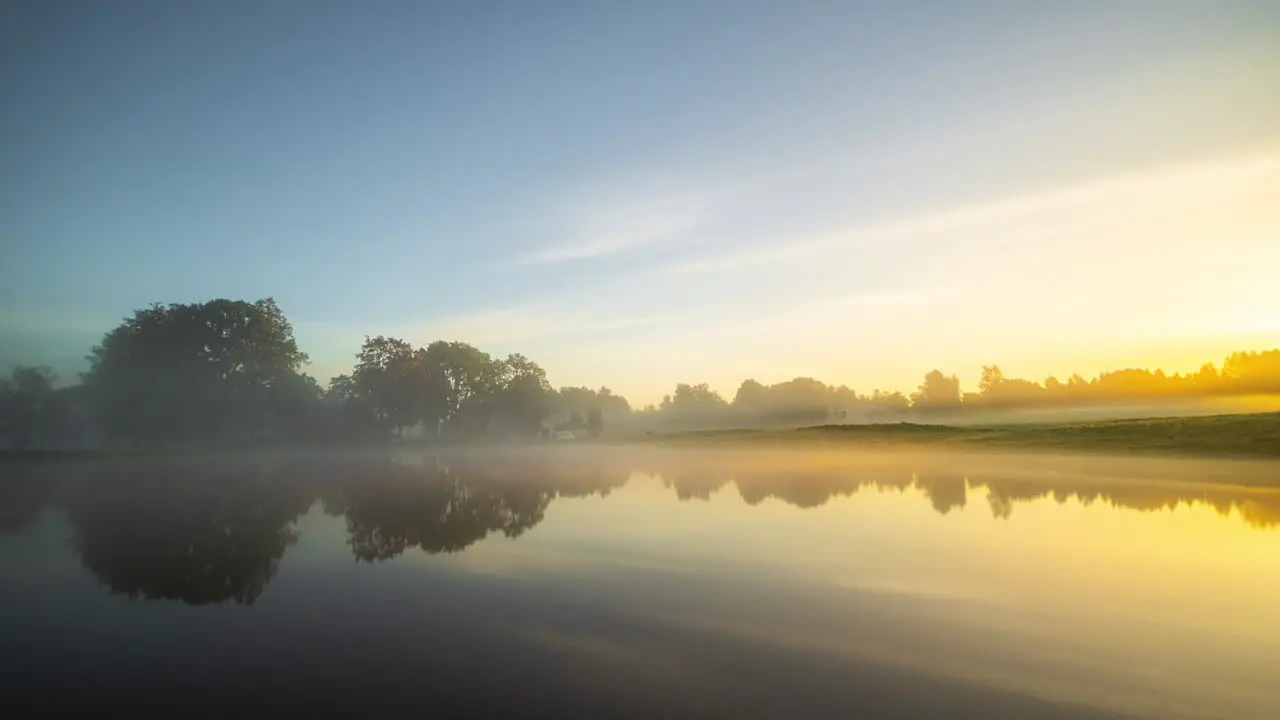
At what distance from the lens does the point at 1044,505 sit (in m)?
22.4

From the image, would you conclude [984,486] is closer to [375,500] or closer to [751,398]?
Answer: [375,500]

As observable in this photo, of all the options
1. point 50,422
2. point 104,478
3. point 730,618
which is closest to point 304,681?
point 730,618

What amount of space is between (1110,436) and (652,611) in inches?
2398

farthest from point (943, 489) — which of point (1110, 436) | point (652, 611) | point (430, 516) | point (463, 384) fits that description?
point (463, 384)

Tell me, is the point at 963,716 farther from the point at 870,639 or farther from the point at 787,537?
the point at 787,537

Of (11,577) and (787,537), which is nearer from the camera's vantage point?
(11,577)

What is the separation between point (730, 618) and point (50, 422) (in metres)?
103

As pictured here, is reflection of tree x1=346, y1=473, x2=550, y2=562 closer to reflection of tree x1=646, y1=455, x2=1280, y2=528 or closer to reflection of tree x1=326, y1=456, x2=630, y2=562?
reflection of tree x1=326, y1=456, x2=630, y2=562

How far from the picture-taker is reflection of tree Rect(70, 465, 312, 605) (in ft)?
38.9

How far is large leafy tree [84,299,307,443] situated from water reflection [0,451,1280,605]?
24.5 metres

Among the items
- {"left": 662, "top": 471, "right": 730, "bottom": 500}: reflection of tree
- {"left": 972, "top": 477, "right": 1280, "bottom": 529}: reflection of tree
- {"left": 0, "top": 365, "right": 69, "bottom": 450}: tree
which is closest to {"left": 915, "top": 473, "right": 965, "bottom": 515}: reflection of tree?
{"left": 972, "top": 477, "right": 1280, "bottom": 529}: reflection of tree

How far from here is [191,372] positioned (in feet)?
227

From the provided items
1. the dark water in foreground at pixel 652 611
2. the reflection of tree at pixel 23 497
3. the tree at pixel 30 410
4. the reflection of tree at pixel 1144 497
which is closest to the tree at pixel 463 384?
the tree at pixel 30 410

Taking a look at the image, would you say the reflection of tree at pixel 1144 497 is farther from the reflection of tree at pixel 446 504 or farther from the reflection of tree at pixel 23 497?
the reflection of tree at pixel 23 497
